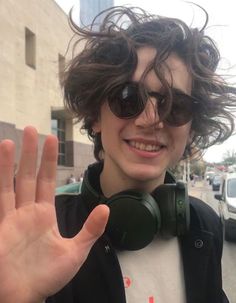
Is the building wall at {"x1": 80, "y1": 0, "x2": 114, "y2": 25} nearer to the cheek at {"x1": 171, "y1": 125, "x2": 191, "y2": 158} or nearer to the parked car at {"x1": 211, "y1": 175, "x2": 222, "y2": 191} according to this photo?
the cheek at {"x1": 171, "y1": 125, "x2": 191, "y2": 158}

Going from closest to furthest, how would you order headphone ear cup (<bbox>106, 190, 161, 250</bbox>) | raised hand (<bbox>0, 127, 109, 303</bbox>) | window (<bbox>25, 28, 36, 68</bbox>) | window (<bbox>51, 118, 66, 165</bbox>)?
1. raised hand (<bbox>0, 127, 109, 303</bbox>)
2. headphone ear cup (<bbox>106, 190, 161, 250</bbox>)
3. window (<bbox>25, 28, 36, 68</bbox>)
4. window (<bbox>51, 118, 66, 165</bbox>)

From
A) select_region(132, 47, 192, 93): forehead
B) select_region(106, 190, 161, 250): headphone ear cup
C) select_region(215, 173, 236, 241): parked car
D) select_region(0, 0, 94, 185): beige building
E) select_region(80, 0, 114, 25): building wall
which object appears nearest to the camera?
select_region(106, 190, 161, 250): headphone ear cup

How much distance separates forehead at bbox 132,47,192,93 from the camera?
5.92 ft

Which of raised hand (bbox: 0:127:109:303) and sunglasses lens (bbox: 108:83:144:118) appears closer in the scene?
raised hand (bbox: 0:127:109:303)

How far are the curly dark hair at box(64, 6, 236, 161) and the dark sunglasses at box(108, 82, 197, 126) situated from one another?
0.04 m

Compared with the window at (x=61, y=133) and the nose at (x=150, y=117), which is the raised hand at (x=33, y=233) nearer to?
the nose at (x=150, y=117)

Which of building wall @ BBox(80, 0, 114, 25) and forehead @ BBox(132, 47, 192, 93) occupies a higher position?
building wall @ BBox(80, 0, 114, 25)

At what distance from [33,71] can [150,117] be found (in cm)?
1646

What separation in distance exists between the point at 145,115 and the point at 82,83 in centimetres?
44

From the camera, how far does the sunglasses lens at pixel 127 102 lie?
1772 millimetres

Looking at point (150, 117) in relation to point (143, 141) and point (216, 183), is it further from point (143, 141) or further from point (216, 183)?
point (216, 183)

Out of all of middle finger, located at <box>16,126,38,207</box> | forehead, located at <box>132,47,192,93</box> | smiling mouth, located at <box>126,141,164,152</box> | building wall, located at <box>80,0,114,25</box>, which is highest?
building wall, located at <box>80,0,114,25</box>

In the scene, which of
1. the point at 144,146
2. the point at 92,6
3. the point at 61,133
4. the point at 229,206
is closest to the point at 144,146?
the point at 144,146

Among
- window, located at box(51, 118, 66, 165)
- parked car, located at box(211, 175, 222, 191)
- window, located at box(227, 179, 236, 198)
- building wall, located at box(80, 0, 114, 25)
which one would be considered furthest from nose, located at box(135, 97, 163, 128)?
parked car, located at box(211, 175, 222, 191)
